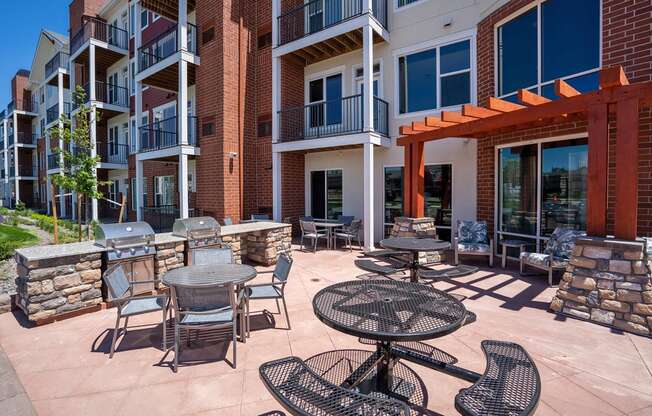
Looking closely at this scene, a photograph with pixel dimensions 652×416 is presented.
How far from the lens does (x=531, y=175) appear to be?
23.5 ft

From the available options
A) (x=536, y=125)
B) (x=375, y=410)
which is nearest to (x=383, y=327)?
(x=375, y=410)

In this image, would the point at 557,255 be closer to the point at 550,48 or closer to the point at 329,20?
the point at 550,48

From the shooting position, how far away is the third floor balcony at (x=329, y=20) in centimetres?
947

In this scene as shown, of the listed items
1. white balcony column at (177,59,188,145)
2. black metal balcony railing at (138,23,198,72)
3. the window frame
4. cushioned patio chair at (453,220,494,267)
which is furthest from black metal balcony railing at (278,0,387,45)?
cushioned patio chair at (453,220,494,267)

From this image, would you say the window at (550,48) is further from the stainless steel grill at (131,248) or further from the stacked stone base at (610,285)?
the stainless steel grill at (131,248)

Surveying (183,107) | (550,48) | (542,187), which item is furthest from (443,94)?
(183,107)

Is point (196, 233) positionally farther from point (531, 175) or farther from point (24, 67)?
point (24, 67)

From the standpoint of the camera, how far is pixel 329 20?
10.6m

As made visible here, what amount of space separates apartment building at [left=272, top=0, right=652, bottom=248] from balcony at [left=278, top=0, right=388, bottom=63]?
43 millimetres

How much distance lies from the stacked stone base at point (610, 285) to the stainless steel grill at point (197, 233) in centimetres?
543

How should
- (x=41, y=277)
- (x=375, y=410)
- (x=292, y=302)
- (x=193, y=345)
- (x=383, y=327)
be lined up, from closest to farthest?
(x=375, y=410) → (x=383, y=327) → (x=193, y=345) → (x=41, y=277) → (x=292, y=302)

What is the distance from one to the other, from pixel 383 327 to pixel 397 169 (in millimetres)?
7909

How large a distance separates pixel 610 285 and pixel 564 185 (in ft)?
10.5

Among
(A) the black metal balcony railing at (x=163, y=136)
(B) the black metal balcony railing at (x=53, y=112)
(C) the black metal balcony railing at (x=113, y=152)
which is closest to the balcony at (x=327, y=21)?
(A) the black metal balcony railing at (x=163, y=136)
